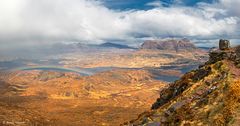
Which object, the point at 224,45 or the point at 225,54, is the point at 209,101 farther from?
the point at 224,45

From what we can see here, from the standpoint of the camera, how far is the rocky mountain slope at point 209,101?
136 feet

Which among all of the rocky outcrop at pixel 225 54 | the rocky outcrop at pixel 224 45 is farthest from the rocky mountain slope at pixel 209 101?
the rocky outcrop at pixel 224 45

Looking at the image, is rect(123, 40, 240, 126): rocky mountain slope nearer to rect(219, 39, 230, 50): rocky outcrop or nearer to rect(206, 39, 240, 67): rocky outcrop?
rect(206, 39, 240, 67): rocky outcrop

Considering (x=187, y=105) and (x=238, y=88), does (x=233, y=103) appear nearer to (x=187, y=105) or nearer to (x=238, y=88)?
(x=238, y=88)

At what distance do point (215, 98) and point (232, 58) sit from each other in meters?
17.9

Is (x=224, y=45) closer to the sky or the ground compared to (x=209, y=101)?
closer to the sky

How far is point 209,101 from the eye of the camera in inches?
1820

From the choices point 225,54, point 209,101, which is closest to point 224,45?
point 225,54

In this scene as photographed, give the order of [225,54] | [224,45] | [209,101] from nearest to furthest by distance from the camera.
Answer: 1. [209,101]
2. [225,54]
3. [224,45]

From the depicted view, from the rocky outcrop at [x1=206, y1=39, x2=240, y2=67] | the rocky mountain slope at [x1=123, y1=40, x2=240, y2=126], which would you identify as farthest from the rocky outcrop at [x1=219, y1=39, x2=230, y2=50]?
the rocky mountain slope at [x1=123, y1=40, x2=240, y2=126]

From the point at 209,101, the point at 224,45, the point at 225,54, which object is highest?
the point at 224,45

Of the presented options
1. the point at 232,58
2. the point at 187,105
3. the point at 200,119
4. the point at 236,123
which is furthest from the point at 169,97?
the point at 236,123

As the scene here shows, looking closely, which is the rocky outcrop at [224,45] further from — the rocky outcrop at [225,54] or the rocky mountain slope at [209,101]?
the rocky mountain slope at [209,101]

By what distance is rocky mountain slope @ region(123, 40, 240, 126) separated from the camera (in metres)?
41.5
